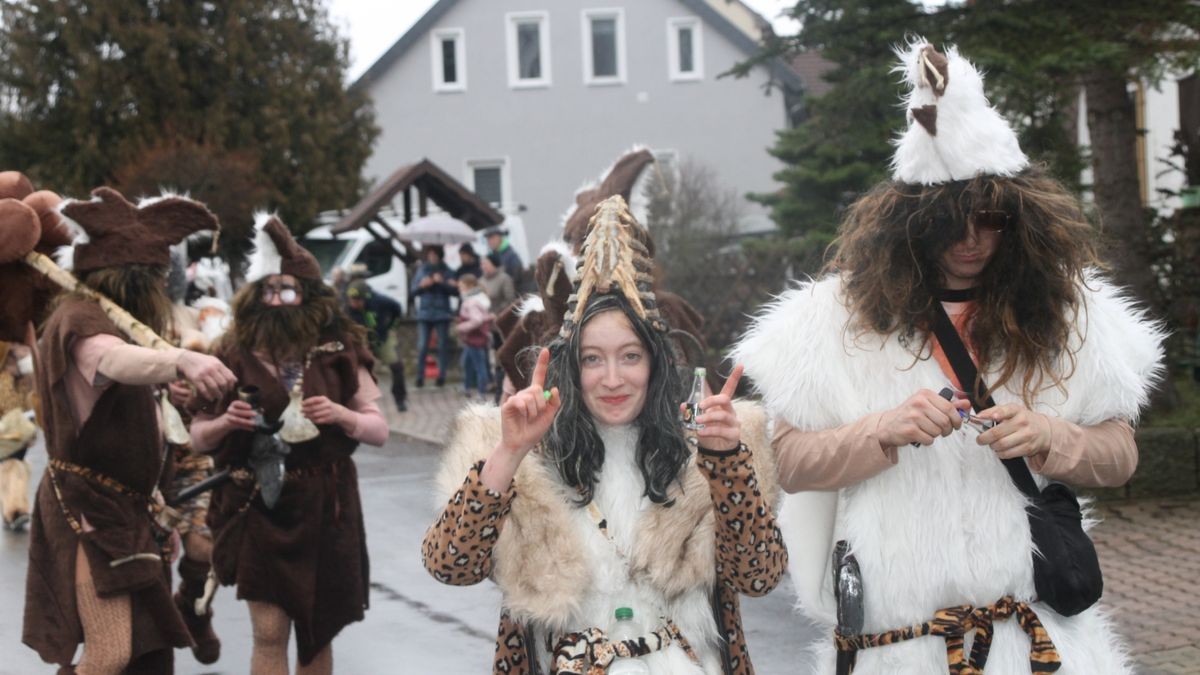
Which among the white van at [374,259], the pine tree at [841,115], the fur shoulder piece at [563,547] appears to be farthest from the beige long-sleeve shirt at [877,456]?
the white van at [374,259]

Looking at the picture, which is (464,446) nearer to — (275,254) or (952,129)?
(952,129)

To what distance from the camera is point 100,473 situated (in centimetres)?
534

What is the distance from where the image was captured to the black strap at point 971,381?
360 centimetres

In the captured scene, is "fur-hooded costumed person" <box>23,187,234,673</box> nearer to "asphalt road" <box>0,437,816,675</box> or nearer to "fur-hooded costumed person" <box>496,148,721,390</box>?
"fur-hooded costumed person" <box>496,148,721,390</box>

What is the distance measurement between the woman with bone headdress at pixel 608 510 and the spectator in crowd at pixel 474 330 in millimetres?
13627

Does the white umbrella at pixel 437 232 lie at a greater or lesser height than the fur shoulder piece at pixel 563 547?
greater

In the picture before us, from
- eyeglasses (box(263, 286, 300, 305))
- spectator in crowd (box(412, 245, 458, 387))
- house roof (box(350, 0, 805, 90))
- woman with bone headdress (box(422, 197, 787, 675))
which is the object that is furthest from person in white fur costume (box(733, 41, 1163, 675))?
house roof (box(350, 0, 805, 90))

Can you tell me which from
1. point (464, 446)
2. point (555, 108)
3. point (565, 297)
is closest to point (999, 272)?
point (464, 446)

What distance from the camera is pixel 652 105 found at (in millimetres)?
39688

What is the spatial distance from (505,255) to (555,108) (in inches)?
828

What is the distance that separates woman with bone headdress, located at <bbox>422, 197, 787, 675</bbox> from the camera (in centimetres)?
355

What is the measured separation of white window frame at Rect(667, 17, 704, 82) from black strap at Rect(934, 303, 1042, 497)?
119 ft

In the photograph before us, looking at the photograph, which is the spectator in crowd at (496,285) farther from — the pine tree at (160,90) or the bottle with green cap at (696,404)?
the bottle with green cap at (696,404)

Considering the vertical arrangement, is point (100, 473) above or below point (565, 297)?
below
